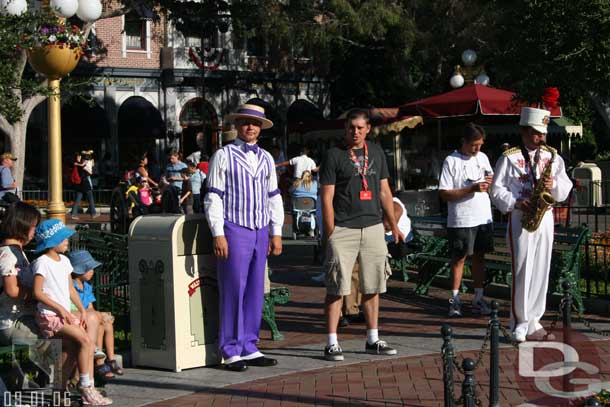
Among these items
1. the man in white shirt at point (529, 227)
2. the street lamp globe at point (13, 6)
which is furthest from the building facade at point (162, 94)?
the man in white shirt at point (529, 227)

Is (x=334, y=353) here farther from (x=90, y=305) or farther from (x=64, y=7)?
(x=64, y=7)

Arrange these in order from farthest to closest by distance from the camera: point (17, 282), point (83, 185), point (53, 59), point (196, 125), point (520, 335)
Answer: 1. point (196, 125)
2. point (83, 185)
3. point (53, 59)
4. point (520, 335)
5. point (17, 282)

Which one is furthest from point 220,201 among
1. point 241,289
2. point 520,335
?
point 520,335

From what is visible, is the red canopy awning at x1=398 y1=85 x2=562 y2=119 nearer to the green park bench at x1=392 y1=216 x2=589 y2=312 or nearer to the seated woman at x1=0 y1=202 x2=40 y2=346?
the green park bench at x1=392 y1=216 x2=589 y2=312

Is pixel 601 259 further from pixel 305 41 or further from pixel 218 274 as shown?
pixel 305 41

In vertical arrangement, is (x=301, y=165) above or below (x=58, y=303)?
above

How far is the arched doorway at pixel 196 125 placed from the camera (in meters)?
39.3

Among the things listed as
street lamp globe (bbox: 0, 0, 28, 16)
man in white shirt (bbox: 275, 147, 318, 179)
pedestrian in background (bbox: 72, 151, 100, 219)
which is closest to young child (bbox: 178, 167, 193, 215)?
man in white shirt (bbox: 275, 147, 318, 179)

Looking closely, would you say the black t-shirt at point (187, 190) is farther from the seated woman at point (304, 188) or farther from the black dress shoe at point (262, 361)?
the black dress shoe at point (262, 361)

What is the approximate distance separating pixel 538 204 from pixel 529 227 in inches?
8.3

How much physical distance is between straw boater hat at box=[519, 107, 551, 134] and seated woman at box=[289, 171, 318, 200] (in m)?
9.16

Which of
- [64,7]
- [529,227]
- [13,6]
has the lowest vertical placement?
[529,227]

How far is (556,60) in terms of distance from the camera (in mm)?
11516

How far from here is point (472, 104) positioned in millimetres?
17734
